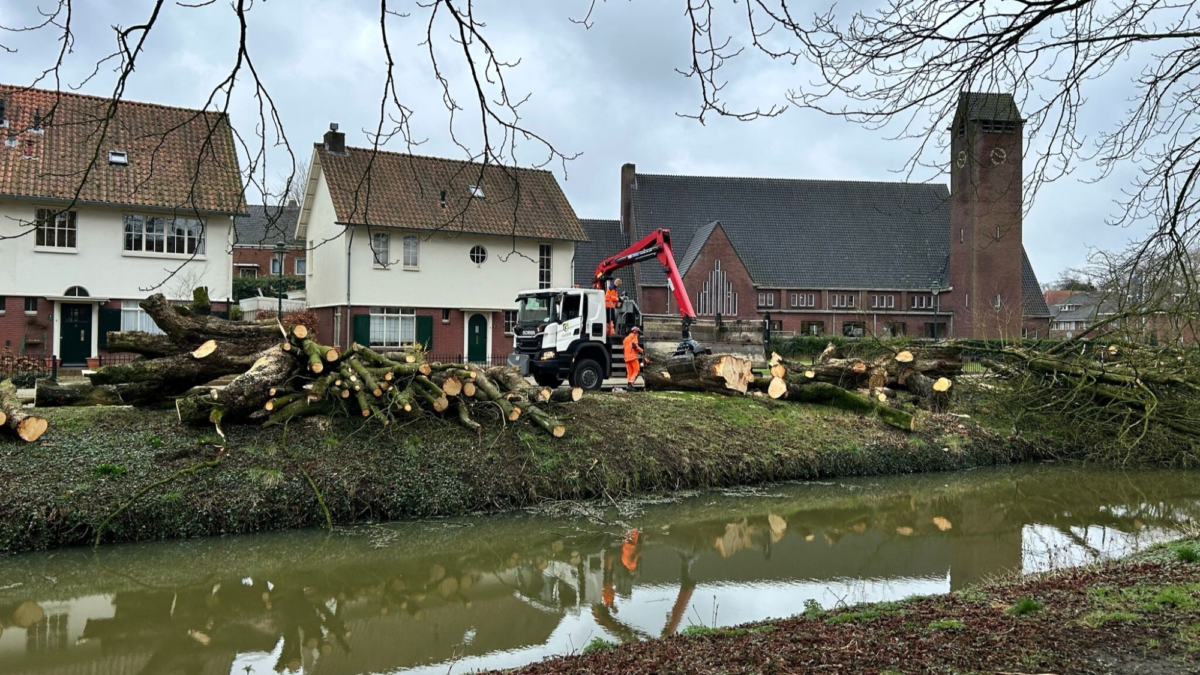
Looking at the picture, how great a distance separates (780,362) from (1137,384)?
625 cm

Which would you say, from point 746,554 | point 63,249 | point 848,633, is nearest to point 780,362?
point 746,554

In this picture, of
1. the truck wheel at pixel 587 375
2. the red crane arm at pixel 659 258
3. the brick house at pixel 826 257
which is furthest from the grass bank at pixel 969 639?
the brick house at pixel 826 257

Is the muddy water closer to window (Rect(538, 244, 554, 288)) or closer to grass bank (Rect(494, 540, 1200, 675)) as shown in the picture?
grass bank (Rect(494, 540, 1200, 675))

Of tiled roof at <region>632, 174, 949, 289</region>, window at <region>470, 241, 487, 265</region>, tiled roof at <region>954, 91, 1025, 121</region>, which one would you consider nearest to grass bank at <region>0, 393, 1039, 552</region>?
tiled roof at <region>954, 91, 1025, 121</region>

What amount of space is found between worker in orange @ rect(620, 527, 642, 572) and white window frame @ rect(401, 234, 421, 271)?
20.8 metres

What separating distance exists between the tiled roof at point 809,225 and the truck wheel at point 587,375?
3088cm

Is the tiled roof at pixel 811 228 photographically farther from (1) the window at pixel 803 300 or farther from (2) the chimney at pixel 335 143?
(2) the chimney at pixel 335 143

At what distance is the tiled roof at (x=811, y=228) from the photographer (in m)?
48.5

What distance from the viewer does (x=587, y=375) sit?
1811 cm

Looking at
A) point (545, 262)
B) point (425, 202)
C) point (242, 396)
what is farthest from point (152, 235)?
point (242, 396)

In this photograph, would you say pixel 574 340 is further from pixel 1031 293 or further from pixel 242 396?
pixel 1031 293

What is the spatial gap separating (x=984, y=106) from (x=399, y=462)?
827 centimetres

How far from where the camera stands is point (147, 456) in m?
10.2

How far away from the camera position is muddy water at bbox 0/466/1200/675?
681cm
